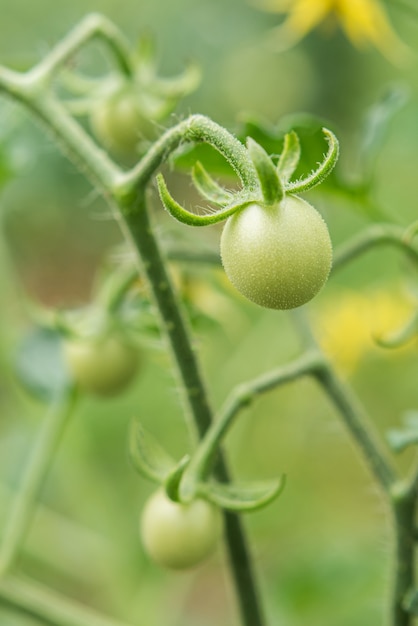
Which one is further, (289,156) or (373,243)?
(373,243)

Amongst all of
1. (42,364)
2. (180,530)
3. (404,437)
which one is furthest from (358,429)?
(42,364)

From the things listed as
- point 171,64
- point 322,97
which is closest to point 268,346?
point 171,64

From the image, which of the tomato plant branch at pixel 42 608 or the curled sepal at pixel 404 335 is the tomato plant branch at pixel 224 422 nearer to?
the curled sepal at pixel 404 335

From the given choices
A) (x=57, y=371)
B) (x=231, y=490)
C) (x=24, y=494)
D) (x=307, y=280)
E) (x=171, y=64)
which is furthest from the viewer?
(x=171, y=64)

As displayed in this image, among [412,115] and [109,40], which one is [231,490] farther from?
[412,115]

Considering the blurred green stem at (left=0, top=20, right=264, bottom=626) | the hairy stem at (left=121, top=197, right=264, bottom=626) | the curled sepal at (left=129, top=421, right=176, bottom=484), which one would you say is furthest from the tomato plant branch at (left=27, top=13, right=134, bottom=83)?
the curled sepal at (left=129, top=421, right=176, bottom=484)

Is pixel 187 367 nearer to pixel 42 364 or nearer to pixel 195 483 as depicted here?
pixel 195 483

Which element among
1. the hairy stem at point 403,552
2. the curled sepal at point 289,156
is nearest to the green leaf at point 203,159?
the curled sepal at point 289,156
